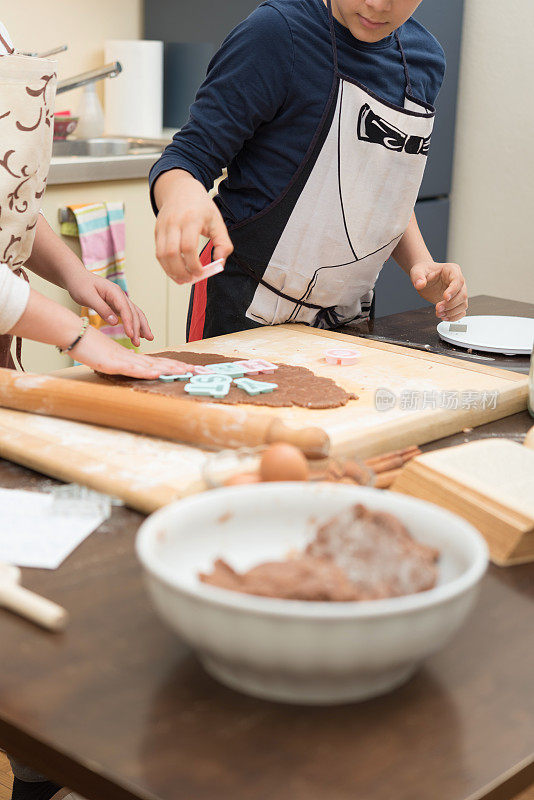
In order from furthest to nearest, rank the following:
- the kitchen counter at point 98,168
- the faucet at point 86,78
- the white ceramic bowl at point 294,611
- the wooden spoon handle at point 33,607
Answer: the faucet at point 86,78 < the kitchen counter at point 98,168 < the wooden spoon handle at point 33,607 < the white ceramic bowl at point 294,611

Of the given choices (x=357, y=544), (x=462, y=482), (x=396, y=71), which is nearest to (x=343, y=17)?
(x=396, y=71)

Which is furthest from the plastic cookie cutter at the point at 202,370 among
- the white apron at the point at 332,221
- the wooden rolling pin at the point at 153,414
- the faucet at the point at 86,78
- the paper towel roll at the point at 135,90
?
the paper towel roll at the point at 135,90

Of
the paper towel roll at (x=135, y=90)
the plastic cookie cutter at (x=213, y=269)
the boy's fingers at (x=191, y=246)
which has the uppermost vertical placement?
the paper towel roll at (x=135, y=90)

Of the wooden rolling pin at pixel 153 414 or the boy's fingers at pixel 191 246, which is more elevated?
the boy's fingers at pixel 191 246

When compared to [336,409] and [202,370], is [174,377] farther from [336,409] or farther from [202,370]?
[336,409]

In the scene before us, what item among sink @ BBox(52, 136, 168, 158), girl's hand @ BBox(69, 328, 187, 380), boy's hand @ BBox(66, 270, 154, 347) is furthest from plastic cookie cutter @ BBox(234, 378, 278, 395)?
sink @ BBox(52, 136, 168, 158)

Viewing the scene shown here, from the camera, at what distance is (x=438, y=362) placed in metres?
1.37

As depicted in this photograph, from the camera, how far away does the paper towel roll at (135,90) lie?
3.17 m

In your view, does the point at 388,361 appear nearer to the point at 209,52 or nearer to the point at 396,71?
the point at 396,71

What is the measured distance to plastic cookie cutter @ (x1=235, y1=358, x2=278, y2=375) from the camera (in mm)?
1242

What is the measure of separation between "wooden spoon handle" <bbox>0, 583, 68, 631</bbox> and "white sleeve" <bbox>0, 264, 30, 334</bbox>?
540 millimetres

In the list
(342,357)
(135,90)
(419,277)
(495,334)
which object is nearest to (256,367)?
(342,357)

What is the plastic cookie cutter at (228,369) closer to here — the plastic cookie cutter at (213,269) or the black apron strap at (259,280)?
the plastic cookie cutter at (213,269)

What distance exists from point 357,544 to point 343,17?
109 centimetres
